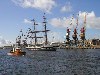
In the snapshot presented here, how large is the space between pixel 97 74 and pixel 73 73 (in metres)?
4.94

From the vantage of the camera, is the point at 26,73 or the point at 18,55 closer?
the point at 26,73

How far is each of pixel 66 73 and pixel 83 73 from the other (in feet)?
11.6

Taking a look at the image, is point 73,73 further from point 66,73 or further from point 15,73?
point 15,73

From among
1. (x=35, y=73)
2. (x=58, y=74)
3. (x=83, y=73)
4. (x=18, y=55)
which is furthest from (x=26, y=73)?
(x=18, y=55)

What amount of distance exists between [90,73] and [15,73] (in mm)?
15688

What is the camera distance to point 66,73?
193ft

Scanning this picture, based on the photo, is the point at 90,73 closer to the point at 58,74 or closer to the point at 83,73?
the point at 83,73

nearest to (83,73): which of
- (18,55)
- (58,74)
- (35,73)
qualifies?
(58,74)

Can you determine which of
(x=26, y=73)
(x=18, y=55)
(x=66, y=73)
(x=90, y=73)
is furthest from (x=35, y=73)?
(x=18, y=55)

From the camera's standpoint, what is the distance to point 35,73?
58281 mm

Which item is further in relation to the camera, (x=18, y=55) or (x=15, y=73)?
(x=18, y=55)

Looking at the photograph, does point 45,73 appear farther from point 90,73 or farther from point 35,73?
point 90,73

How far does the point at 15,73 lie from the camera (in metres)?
58.9

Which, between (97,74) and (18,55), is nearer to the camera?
(97,74)
